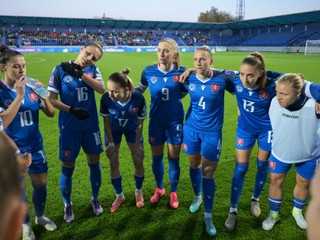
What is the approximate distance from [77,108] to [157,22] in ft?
208

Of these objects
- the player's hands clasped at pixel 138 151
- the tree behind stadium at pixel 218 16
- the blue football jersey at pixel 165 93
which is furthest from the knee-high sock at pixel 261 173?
the tree behind stadium at pixel 218 16

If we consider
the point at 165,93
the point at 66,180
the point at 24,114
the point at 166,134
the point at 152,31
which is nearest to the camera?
the point at 24,114

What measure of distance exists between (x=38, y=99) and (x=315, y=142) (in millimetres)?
3458

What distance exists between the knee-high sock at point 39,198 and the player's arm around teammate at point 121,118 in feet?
3.11

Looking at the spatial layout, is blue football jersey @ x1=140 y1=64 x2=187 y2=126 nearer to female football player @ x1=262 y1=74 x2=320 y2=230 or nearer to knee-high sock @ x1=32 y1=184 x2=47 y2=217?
female football player @ x1=262 y1=74 x2=320 y2=230

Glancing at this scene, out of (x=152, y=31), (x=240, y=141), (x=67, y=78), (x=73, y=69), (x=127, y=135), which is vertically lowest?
(x=240, y=141)

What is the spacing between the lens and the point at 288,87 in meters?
3.11

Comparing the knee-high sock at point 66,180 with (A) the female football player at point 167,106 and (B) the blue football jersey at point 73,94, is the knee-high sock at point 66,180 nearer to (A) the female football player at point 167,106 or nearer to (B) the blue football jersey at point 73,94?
(B) the blue football jersey at point 73,94

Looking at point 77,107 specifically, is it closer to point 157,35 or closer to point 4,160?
point 4,160

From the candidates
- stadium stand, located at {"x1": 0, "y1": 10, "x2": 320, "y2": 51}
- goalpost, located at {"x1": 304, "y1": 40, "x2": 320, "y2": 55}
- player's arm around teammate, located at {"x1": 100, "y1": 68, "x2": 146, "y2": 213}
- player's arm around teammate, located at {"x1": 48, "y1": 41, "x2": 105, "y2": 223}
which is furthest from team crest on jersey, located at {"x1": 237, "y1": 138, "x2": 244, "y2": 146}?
stadium stand, located at {"x1": 0, "y1": 10, "x2": 320, "y2": 51}

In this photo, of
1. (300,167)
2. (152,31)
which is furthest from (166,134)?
(152,31)

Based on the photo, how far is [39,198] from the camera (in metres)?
3.50

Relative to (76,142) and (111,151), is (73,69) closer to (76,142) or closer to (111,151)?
(76,142)

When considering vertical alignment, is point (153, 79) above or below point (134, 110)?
above
